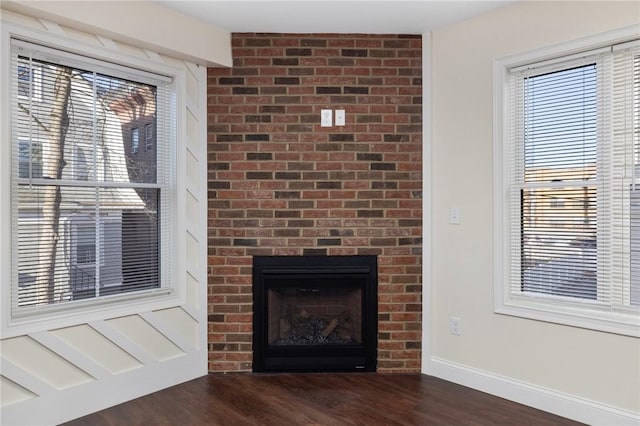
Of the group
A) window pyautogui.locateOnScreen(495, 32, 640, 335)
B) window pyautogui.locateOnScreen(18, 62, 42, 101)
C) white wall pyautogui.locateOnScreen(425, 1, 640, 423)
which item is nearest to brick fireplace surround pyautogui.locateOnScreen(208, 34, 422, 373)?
white wall pyautogui.locateOnScreen(425, 1, 640, 423)

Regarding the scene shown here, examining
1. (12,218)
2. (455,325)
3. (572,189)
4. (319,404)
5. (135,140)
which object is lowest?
(319,404)

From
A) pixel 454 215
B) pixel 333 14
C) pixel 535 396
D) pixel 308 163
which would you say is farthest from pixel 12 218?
pixel 535 396

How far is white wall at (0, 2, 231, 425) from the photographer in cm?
231

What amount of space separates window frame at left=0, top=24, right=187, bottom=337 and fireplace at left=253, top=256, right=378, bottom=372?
0.60 metres

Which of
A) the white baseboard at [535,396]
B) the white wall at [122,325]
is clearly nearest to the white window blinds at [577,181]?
the white baseboard at [535,396]

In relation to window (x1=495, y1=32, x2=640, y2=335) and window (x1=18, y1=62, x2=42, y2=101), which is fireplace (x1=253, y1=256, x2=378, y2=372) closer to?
window (x1=495, y1=32, x2=640, y2=335)

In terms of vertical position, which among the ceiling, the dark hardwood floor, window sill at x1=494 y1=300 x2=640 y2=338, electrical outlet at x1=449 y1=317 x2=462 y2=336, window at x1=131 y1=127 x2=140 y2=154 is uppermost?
the ceiling

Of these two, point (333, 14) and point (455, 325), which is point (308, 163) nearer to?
point (333, 14)

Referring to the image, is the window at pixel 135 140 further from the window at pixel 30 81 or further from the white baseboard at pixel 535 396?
the white baseboard at pixel 535 396

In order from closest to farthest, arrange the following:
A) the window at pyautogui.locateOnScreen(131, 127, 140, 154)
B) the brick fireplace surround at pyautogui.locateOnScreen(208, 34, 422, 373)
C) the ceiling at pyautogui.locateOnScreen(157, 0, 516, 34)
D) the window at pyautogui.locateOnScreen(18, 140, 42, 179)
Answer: the window at pyautogui.locateOnScreen(18, 140, 42, 179) < the ceiling at pyautogui.locateOnScreen(157, 0, 516, 34) < the window at pyautogui.locateOnScreen(131, 127, 140, 154) < the brick fireplace surround at pyautogui.locateOnScreen(208, 34, 422, 373)

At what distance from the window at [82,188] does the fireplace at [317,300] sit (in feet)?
2.36

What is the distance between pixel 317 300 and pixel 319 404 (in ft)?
2.65

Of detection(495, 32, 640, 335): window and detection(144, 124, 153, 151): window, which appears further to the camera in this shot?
detection(144, 124, 153, 151): window

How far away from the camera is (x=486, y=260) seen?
2926 mm
